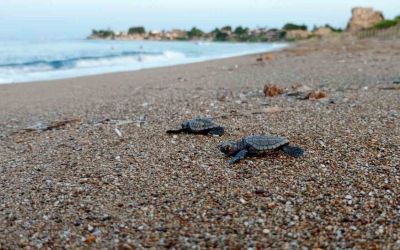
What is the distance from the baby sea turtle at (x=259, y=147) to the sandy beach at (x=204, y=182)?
84mm

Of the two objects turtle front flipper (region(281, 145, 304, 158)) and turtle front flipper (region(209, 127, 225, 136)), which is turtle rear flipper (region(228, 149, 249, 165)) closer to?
turtle front flipper (region(281, 145, 304, 158))

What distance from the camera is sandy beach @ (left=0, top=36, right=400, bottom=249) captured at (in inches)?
108

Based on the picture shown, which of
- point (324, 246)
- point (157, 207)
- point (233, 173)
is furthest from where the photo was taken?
point (233, 173)

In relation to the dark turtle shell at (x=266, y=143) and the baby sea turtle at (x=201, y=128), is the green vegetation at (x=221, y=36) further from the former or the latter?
the dark turtle shell at (x=266, y=143)

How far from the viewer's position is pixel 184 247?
261cm

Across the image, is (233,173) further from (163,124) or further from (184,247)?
(163,124)

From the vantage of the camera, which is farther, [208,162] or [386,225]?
[208,162]

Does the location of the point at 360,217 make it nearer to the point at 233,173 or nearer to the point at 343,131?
the point at 233,173

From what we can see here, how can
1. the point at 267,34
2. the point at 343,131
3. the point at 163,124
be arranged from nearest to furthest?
the point at 343,131 < the point at 163,124 < the point at 267,34

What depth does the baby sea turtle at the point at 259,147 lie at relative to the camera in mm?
4031

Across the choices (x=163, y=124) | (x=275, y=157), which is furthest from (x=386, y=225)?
(x=163, y=124)

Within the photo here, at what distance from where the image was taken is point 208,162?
4.12 m

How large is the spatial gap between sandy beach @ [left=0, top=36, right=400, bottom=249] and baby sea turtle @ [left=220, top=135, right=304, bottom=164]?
84 mm

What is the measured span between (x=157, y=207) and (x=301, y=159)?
1.51m
